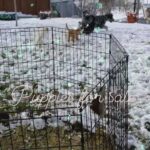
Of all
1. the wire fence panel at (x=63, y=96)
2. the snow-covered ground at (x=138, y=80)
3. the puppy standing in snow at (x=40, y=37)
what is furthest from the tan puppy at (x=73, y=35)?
the snow-covered ground at (x=138, y=80)

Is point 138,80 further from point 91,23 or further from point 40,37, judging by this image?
point 91,23

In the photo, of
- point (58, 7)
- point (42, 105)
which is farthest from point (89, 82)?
point (58, 7)

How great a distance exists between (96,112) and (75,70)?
7.93 ft

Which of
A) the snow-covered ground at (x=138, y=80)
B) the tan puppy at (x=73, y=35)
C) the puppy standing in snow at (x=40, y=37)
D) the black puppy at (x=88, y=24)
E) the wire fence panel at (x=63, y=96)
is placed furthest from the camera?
the black puppy at (x=88, y=24)

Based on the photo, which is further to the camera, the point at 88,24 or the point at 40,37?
the point at 88,24

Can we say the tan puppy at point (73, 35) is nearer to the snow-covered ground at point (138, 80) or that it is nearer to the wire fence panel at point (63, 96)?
the wire fence panel at point (63, 96)

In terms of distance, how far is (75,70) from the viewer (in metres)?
6.25

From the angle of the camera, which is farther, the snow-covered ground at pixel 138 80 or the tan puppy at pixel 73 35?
the tan puppy at pixel 73 35

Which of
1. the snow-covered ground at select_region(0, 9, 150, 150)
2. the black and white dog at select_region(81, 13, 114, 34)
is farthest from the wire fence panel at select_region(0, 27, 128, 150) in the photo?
the black and white dog at select_region(81, 13, 114, 34)

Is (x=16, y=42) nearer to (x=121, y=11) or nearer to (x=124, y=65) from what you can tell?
(x=124, y=65)

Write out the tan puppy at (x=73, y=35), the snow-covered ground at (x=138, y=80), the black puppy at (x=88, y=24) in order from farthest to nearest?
the black puppy at (x=88, y=24), the tan puppy at (x=73, y=35), the snow-covered ground at (x=138, y=80)

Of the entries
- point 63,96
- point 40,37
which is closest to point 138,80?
point 63,96

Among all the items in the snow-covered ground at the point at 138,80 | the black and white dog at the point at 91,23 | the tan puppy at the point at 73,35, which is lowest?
the snow-covered ground at the point at 138,80

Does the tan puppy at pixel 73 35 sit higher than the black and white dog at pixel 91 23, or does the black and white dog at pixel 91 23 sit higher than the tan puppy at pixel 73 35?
the black and white dog at pixel 91 23
